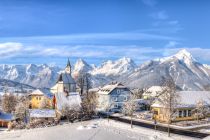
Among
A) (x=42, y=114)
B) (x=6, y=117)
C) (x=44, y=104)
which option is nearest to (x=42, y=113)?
(x=42, y=114)

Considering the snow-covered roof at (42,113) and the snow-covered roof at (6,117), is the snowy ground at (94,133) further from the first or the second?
the snow-covered roof at (6,117)

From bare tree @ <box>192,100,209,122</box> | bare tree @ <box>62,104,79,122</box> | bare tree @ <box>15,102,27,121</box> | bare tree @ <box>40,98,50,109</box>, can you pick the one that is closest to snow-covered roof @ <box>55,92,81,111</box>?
bare tree @ <box>62,104,79,122</box>

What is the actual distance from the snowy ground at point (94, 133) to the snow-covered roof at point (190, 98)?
56.7 feet

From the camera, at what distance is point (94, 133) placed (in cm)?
7319

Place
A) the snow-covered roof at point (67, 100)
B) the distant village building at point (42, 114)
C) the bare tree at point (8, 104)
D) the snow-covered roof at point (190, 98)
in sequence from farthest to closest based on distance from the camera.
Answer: the bare tree at point (8, 104)
the snow-covered roof at point (67, 100)
the distant village building at point (42, 114)
the snow-covered roof at point (190, 98)

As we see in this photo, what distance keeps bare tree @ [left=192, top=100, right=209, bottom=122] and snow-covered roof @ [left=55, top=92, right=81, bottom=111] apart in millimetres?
29969

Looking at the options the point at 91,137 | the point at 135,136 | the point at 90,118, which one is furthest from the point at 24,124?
the point at 135,136

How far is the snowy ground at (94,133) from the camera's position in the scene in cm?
6806

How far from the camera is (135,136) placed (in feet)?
224

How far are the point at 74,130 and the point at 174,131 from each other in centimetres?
2056

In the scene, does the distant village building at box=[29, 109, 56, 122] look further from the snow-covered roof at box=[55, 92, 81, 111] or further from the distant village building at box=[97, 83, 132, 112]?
the distant village building at box=[97, 83, 132, 112]

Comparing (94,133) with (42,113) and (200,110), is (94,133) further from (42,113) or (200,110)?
(200,110)

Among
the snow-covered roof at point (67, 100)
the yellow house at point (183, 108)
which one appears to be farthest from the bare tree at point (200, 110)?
the snow-covered roof at point (67, 100)

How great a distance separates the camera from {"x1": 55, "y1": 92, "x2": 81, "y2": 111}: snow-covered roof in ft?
327
